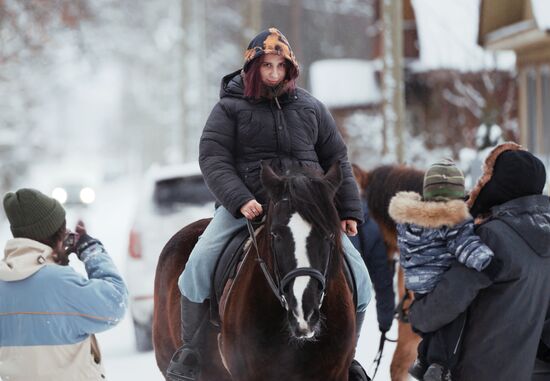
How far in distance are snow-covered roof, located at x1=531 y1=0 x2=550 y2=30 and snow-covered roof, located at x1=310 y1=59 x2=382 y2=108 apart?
13.4 metres

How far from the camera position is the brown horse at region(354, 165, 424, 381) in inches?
272

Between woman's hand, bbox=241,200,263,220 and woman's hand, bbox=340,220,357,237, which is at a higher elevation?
woman's hand, bbox=241,200,263,220

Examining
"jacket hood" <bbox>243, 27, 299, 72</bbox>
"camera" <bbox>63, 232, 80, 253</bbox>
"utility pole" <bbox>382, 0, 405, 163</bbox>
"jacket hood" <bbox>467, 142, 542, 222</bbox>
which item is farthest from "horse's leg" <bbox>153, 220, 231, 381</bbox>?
"utility pole" <bbox>382, 0, 405, 163</bbox>

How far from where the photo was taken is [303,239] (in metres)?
4.07

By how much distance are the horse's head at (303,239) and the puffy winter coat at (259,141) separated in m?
0.45

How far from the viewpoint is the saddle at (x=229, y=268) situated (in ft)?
15.6

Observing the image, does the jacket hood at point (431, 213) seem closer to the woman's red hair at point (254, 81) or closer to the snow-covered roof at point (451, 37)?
the woman's red hair at point (254, 81)

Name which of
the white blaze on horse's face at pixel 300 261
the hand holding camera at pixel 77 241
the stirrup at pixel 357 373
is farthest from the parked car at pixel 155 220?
the white blaze on horse's face at pixel 300 261

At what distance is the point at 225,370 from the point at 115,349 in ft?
19.0

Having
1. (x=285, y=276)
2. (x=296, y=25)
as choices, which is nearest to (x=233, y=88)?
(x=285, y=276)

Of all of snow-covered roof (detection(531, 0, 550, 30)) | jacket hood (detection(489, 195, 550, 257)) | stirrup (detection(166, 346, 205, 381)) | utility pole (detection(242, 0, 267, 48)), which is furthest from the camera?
utility pole (detection(242, 0, 267, 48))

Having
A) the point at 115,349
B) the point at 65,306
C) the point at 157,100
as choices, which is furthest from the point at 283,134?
the point at 157,100

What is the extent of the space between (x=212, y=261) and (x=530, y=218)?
1.78m

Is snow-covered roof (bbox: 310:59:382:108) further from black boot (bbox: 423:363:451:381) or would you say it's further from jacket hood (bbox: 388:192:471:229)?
black boot (bbox: 423:363:451:381)
